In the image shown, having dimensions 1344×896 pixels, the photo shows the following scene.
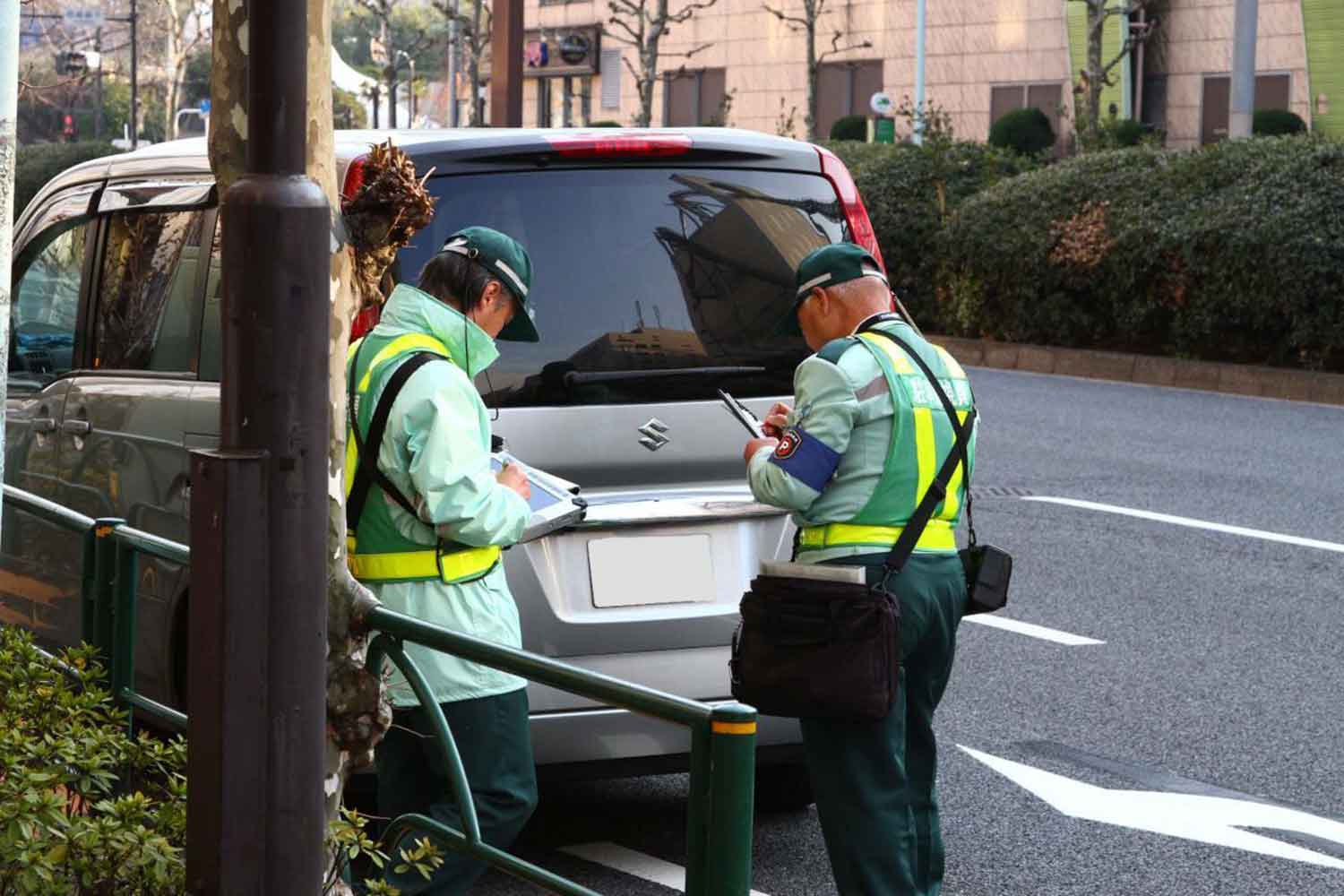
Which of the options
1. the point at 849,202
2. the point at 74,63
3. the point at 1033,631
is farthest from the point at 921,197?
the point at 849,202

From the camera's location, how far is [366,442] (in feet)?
13.6

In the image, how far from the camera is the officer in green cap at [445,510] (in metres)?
4.08

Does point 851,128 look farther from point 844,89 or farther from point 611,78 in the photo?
point 611,78

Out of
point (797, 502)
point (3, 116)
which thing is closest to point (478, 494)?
point (797, 502)

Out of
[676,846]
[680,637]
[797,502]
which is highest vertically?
[797,502]

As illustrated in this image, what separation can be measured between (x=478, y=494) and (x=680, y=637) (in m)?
1.01

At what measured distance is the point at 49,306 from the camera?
637cm

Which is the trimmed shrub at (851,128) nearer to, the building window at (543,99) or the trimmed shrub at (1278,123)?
the trimmed shrub at (1278,123)

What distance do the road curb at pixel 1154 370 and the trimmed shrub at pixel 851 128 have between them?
1015 inches

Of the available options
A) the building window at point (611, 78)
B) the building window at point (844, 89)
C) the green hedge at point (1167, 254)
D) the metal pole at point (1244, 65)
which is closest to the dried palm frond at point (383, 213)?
the green hedge at point (1167, 254)

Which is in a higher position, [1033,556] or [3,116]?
[3,116]

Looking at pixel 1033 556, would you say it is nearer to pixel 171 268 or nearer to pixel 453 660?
pixel 171 268

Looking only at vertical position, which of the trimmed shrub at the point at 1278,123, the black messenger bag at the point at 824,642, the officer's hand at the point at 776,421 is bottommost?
the black messenger bag at the point at 824,642

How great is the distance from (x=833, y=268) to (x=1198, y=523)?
6.97m
